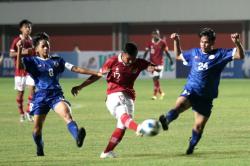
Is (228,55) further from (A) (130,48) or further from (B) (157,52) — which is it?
(B) (157,52)

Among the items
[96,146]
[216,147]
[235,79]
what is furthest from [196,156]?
[235,79]

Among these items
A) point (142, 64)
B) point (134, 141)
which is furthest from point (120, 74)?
point (134, 141)

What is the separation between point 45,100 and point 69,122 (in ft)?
2.16

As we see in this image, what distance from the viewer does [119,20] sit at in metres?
56.5

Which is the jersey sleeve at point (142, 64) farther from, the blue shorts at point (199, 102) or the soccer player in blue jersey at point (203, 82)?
the blue shorts at point (199, 102)

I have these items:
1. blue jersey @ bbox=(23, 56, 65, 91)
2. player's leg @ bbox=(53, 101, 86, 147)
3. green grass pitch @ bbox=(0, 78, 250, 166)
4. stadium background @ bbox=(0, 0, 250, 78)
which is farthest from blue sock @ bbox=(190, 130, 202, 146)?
stadium background @ bbox=(0, 0, 250, 78)

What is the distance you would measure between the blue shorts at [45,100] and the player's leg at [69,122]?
121 millimetres

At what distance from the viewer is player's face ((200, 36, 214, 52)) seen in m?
12.2

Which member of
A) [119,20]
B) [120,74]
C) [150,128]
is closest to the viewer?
[150,128]

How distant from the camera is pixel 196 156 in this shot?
39.1 feet

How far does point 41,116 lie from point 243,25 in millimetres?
43785

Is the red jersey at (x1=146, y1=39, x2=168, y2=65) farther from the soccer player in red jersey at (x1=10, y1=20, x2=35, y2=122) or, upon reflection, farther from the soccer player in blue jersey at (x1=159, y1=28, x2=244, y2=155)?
the soccer player in blue jersey at (x1=159, y1=28, x2=244, y2=155)

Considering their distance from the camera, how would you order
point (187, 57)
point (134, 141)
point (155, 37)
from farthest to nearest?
1. point (155, 37)
2. point (134, 141)
3. point (187, 57)

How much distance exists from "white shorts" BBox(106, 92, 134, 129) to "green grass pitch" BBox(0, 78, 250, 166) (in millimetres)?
642
